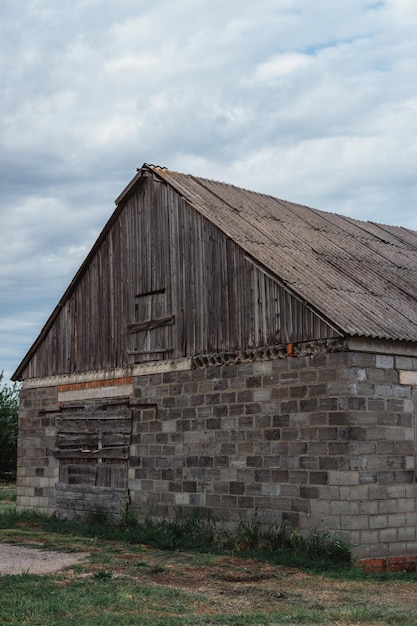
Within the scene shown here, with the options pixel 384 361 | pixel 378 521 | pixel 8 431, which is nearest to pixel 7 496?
pixel 8 431

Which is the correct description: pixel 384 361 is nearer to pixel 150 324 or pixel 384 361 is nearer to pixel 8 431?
pixel 150 324

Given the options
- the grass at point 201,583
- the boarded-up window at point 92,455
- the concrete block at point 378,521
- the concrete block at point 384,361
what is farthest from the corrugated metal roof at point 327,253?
the boarded-up window at point 92,455

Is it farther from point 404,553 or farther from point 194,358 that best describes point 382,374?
point 194,358

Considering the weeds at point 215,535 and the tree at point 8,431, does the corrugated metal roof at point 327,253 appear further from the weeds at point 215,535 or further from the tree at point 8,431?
the tree at point 8,431

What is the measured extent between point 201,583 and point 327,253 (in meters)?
7.43

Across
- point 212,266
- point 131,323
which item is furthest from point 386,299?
point 131,323

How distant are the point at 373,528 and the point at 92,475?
6911 mm

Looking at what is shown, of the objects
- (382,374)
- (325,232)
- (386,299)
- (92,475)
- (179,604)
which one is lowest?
(179,604)

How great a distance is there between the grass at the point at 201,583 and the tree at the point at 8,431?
59.2 feet

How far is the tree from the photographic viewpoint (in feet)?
113

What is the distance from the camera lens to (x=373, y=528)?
1325 centimetres

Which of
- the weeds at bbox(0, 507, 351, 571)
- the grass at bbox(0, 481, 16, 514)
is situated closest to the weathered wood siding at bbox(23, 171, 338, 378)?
the weeds at bbox(0, 507, 351, 571)

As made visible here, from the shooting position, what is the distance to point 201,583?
11.5m

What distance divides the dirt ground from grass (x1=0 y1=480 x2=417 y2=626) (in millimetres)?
300
